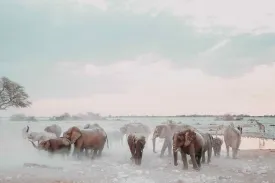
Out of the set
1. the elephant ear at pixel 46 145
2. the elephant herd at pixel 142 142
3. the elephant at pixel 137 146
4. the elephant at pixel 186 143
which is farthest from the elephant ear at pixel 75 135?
the elephant at pixel 186 143

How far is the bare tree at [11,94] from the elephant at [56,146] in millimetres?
23133

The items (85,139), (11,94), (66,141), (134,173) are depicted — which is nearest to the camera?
(134,173)

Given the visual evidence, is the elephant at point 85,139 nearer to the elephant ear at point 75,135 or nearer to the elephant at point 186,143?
the elephant ear at point 75,135

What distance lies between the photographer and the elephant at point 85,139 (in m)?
20.1

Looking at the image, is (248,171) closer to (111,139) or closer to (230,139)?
(230,139)

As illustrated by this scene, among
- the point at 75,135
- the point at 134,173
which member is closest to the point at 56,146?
the point at 75,135

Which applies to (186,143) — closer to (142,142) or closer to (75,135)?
(142,142)

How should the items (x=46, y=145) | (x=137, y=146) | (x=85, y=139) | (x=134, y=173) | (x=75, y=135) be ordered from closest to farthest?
(x=134, y=173) → (x=46, y=145) → (x=137, y=146) → (x=75, y=135) → (x=85, y=139)

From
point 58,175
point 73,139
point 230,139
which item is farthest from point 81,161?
point 230,139

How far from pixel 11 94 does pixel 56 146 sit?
2391 cm

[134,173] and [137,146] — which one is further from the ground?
[137,146]

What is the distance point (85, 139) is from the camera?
20.4 metres

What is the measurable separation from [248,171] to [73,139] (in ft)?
27.2

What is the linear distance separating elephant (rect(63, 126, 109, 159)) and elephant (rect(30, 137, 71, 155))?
1.24ft
